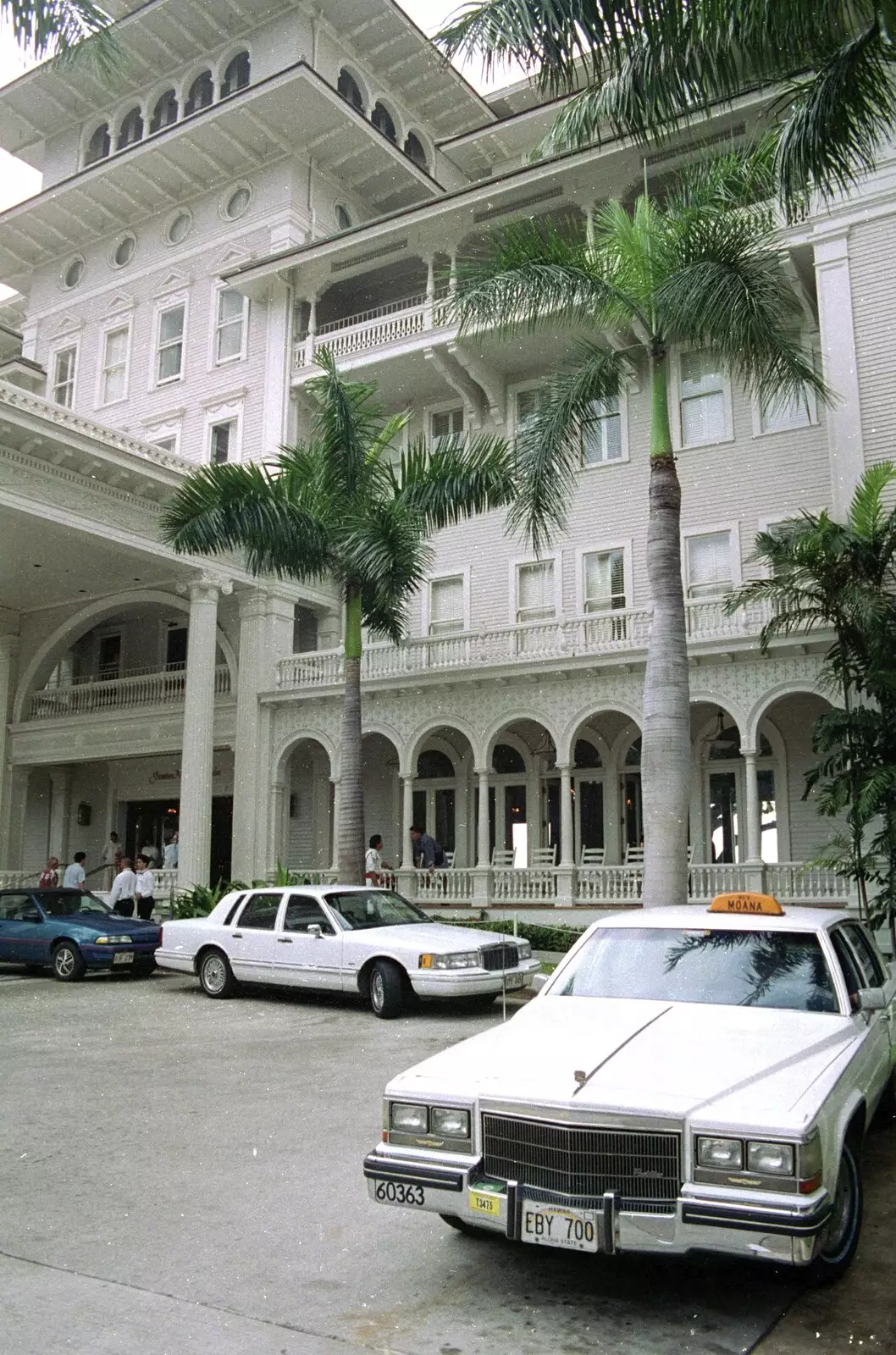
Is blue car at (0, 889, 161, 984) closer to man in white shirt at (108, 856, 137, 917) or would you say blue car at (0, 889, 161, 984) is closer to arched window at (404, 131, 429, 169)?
man in white shirt at (108, 856, 137, 917)

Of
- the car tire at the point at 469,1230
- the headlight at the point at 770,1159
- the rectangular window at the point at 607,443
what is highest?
the rectangular window at the point at 607,443

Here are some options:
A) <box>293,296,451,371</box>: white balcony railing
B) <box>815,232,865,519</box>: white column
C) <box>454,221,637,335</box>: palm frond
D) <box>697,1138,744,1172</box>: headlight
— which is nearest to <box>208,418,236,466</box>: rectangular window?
<box>293,296,451,371</box>: white balcony railing

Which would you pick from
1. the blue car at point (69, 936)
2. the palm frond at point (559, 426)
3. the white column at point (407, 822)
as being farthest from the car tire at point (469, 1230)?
the white column at point (407, 822)

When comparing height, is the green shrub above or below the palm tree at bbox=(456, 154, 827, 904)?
below

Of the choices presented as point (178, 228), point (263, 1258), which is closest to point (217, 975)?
point (263, 1258)

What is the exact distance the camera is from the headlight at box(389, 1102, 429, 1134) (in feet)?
15.9

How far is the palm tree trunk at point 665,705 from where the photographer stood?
13383 mm

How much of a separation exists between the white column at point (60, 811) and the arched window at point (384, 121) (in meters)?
19.9

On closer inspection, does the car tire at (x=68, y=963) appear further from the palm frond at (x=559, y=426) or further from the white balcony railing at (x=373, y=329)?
the white balcony railing at (x=373, y=329)

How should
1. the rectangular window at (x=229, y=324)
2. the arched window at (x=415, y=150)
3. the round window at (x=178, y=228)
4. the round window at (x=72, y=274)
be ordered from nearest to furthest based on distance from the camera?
the rectangular window at (x=229, y=324)
the round window at (x=178, y=228)
the arched window at (x=415, y=150)
the round window at (x=72, y=274)

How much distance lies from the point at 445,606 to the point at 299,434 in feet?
19.3

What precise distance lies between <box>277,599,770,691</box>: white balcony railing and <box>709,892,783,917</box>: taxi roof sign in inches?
549

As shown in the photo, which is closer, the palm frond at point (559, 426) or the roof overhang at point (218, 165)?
the palm frond at point (559, 426)

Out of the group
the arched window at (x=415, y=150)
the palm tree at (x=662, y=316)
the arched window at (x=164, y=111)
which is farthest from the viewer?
the arched window at (x=415, y=150)
